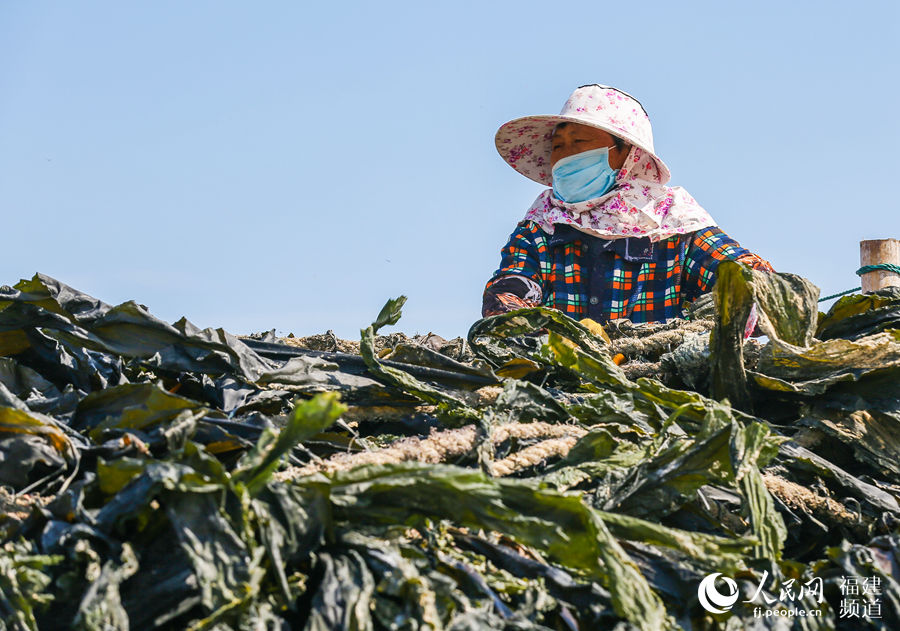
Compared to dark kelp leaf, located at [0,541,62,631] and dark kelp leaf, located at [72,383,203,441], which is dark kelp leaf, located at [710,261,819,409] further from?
dark kelp leaf, located at [0,541,62,631]

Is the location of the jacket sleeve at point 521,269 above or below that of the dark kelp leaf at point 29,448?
above

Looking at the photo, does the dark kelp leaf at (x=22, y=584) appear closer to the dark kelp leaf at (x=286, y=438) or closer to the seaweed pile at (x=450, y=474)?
the seaweed pile at (x=450, y=474)

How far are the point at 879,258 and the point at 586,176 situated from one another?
153 cm

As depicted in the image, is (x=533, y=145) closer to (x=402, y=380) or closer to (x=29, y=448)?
(x=402, y=380)

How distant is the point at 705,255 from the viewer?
15.2 feet

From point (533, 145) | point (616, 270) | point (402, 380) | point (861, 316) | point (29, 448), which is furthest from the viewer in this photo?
point (533, 145)

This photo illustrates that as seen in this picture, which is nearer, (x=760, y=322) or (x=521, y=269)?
(x=760, y=322)

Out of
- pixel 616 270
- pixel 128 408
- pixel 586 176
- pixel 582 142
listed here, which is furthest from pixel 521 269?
pixel 128 408

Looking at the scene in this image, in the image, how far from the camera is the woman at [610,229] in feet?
15.5

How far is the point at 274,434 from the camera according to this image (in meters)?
1.39

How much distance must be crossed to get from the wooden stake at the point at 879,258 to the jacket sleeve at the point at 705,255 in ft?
1.74

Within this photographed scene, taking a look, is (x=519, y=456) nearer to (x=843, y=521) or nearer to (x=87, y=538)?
(x=843, y=521)

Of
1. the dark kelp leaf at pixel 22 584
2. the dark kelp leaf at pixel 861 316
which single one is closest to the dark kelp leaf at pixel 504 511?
the dark kelp leaf at pixel 22 584

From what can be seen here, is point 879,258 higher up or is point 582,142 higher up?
point 582,142
